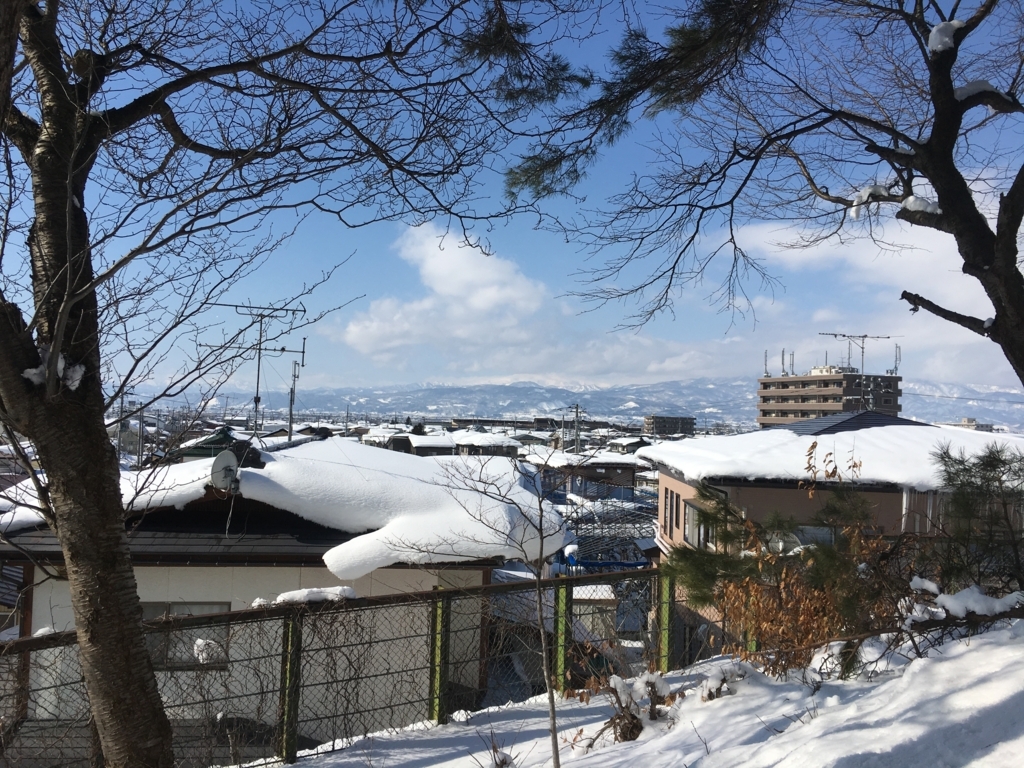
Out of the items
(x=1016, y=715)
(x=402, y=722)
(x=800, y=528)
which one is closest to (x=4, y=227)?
(x=402, y=722)

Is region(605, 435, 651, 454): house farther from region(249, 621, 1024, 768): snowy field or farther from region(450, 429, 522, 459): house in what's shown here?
region(249, 621, 1024, 768): snowy field

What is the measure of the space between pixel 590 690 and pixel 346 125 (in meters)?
4.15

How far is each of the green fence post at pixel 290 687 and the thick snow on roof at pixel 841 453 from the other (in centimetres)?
847

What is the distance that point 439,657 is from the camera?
544 centimetres

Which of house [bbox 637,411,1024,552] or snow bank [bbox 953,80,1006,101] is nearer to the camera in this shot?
snow bank [bbox 953,80,1006,101]

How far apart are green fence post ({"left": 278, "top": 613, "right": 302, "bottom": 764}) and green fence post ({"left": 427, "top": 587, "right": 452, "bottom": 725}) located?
100cm

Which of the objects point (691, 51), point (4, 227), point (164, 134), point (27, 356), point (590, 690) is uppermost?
point (691, 51)

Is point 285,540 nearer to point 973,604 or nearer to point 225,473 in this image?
point 225,473

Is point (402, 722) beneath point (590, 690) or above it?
beneath

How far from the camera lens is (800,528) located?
5.47 meters

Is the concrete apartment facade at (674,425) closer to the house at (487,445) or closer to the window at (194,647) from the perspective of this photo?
the house at (487,445)

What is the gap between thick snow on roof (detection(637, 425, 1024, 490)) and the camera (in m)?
11.5

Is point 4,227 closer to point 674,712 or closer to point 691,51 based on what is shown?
point 691,51

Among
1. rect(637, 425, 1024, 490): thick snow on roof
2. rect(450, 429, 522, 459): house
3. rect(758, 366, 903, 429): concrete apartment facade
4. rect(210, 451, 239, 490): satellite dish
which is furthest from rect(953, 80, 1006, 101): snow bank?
rect(758, 366, 903, 429): concrete apartment facade
